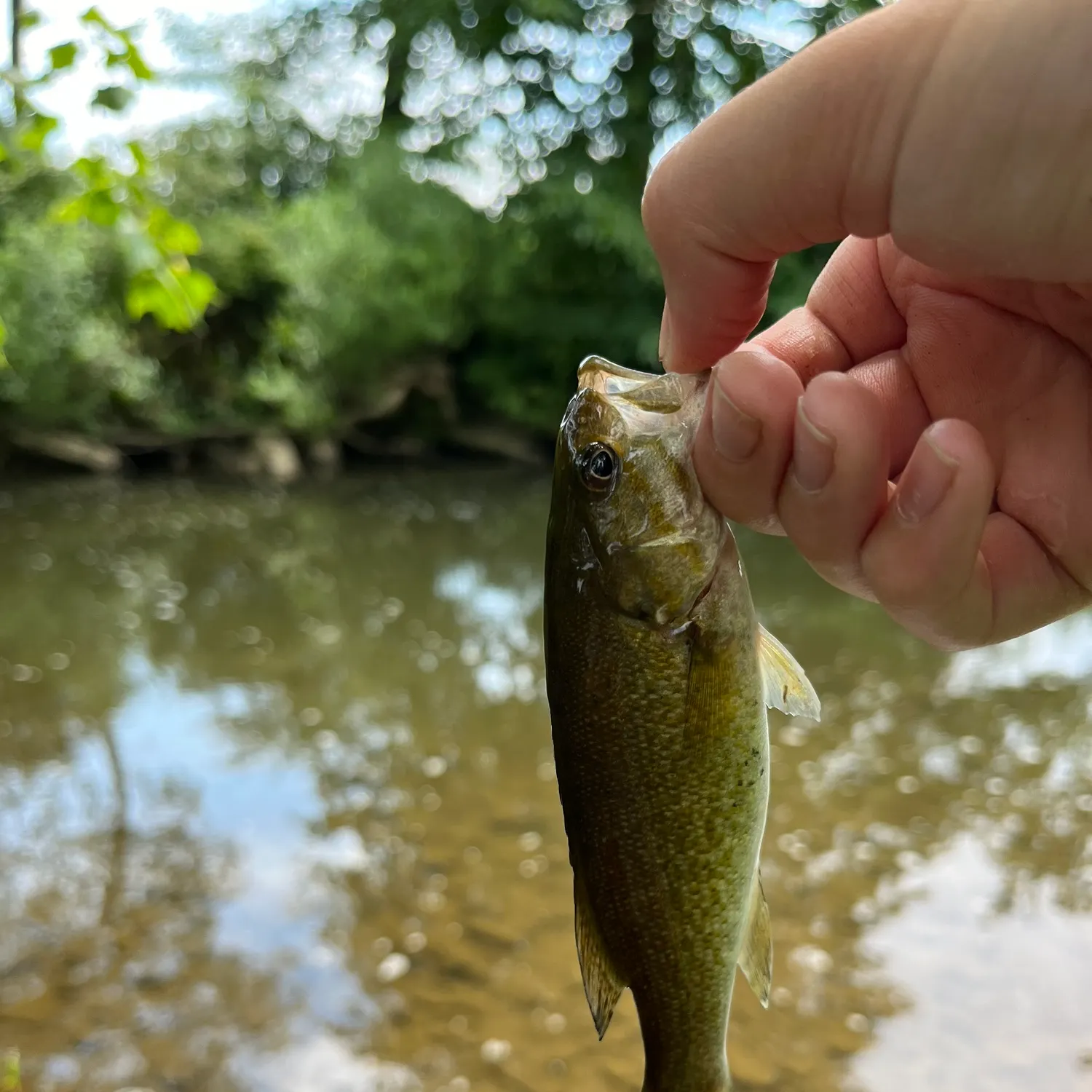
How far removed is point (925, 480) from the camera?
1323 mm

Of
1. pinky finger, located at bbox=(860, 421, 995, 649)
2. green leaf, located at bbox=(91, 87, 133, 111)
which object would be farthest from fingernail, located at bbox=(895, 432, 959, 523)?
green leaf, located at bbox=(91, 87, 133, 111)

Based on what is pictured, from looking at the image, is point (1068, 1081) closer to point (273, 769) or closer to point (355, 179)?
point (273, 769)

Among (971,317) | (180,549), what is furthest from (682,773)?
(180,549)

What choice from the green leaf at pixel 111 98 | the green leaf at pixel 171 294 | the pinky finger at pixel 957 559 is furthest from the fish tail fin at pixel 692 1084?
the green leaf at pixel 111 98

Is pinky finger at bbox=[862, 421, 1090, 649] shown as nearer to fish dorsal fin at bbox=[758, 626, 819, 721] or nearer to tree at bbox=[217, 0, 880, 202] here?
fish dorsal fin at bbox=[758, 626, 819, 721]

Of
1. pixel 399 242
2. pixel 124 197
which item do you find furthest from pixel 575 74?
pixel 124 197

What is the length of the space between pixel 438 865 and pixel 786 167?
389cm

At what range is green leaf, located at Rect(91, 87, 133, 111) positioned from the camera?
133 inches

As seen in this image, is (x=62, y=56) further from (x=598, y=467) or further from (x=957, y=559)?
(x=957, y=559)

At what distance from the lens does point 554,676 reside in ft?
5.22

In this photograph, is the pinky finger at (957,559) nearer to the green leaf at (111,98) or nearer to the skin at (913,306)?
the skin at (913,306)

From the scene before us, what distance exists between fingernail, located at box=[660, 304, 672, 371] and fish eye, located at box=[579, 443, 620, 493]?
0.67 ft

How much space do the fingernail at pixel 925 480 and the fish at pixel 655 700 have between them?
1.03ft

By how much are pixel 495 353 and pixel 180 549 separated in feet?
37.7
